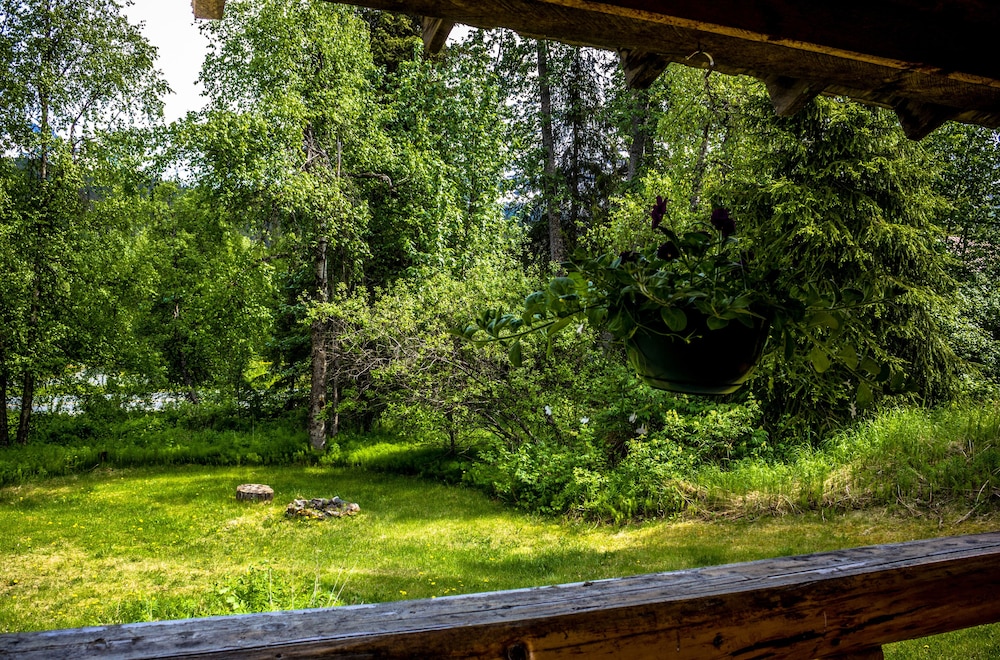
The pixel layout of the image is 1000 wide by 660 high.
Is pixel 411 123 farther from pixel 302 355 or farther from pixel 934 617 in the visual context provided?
pixel 934 617

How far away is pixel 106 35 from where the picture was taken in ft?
32.3

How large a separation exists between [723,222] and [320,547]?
19.2ft

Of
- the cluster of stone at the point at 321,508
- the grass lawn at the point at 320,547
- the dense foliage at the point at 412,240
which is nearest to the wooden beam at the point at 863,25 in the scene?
the grass lawn at the point at 320,547

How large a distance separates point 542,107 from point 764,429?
814 centimetres

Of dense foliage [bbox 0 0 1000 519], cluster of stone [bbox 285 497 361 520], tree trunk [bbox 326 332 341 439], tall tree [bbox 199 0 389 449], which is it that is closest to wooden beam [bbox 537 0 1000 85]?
dense foliage [bbox 0 0 1000 519]

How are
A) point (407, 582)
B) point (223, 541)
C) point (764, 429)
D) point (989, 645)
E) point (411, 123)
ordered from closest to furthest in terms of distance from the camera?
point (989, 645) → point (407, 582) → point (223, 541) → point (764, 429) → point (411, 123)

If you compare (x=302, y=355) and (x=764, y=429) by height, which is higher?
(x=302, y=355)

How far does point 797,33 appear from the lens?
1060mm

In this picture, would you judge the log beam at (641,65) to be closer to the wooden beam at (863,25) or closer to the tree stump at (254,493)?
the wooden beam at (863,25)

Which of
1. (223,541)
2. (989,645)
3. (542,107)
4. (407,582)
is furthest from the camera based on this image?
(542,107)

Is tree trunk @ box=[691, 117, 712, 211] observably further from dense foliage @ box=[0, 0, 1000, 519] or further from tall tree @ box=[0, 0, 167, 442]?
tall tree @ box=[0, 0, 167, 442]

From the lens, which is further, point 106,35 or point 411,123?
point 411,123

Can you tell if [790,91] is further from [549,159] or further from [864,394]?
[549,159]

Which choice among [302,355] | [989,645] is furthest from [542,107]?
[989,645]
